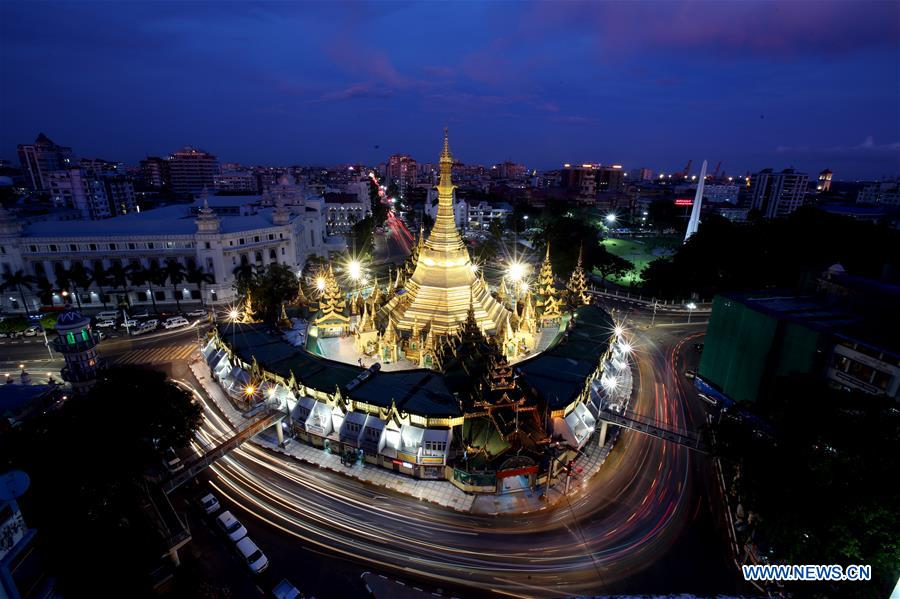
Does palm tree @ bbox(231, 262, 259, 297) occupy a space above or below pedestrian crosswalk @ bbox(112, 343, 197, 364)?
above

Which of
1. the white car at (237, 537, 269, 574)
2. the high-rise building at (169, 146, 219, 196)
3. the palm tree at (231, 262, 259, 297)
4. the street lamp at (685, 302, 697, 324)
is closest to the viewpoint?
the white car at (237, 537, 269, 574)

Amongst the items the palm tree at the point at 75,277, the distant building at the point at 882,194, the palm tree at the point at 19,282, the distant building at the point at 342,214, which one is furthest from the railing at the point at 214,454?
the distant building at the point at 882,194

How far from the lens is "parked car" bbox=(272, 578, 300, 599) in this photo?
1864 centimetres

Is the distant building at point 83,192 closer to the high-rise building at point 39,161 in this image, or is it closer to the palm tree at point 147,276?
the high-rise building at point 39,161

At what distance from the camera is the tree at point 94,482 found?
15969 mm

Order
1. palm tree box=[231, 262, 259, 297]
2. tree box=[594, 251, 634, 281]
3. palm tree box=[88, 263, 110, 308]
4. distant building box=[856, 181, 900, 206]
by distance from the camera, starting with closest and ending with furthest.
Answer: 1. palm tree box=[88, 263, 110, 308]
2. palm tree box=[231, 262, 259, 297]
3. tree box=[594, 251, 634, 281]
4. distant building box=[856, 181, 900, 206]

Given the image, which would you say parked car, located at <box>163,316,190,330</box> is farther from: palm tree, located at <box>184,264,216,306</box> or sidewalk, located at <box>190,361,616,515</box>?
sidewalk, located at <box>190,361,616,515</box>

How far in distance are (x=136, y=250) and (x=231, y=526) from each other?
4801 cm

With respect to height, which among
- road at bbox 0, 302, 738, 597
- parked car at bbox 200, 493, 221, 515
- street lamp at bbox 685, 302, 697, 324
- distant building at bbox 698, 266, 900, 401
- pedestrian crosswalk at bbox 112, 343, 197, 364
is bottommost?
road at bbox 0, 302, 738, 597

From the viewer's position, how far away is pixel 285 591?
18797 millimetres

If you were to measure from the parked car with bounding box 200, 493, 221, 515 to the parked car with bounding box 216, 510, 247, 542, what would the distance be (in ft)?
3.10

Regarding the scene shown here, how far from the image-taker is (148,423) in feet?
73.7

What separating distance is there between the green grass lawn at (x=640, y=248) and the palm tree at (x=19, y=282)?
8531 cm

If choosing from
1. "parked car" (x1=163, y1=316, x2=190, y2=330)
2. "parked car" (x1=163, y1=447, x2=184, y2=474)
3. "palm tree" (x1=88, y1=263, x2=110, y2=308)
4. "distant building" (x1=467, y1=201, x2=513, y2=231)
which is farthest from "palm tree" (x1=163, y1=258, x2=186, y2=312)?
"distant building" (x1=467, y1=201, x2=513, y2=231)
